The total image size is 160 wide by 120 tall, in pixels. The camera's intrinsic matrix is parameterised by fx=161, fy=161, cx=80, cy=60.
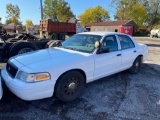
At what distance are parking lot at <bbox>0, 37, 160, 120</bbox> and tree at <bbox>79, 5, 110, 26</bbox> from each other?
62112mm

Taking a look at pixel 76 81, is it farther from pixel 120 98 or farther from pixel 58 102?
pixel 120 98

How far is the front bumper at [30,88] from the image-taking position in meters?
2.92

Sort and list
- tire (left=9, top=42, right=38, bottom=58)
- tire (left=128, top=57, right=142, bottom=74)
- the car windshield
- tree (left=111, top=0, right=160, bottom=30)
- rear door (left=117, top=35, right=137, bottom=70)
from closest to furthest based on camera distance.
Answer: the car windshield, rear door (left=117, top=35, right=137, bottom=70), tire (left=128, top=57, right=142, bottom=74), tire (left=9, top=42, right=38, bottom=58), tree (left=111, top=0, right=160, bottom=30)

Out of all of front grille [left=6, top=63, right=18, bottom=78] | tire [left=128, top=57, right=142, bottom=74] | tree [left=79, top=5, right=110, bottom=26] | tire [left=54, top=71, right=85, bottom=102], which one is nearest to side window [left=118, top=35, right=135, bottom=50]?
tire [left=128, top=57, right=142, bottom=74]

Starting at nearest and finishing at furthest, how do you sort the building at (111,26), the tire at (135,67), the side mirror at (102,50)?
1. the side mirror at (102,50)
2. the tire at (135,67)
3. the building at (111,26)

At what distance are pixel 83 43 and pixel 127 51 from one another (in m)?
1.46

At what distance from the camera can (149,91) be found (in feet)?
13.9

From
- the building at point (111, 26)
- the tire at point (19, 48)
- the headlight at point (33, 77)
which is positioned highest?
the building at point (111, 26)

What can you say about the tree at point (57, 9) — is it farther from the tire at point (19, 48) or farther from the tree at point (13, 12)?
the tire at point (19, 48)

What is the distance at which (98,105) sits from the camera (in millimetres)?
3480

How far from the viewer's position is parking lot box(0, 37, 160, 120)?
307 cm

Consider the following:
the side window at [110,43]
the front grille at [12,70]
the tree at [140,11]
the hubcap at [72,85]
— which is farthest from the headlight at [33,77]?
the tree at [140,11]

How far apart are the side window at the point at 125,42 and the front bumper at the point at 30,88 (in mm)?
2611

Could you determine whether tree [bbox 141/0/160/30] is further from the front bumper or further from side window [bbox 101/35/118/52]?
the front bumper
